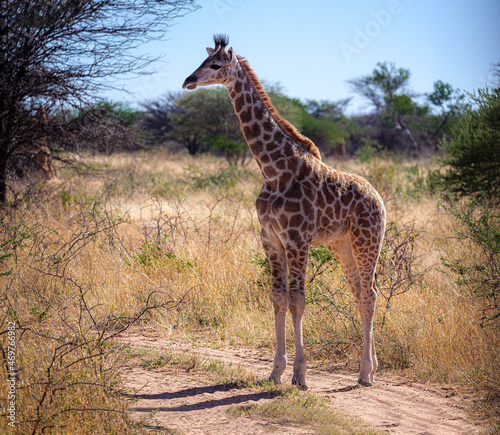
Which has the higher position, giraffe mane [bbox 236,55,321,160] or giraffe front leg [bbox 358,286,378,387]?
giraffe mane [bbox 236,55,321,160]

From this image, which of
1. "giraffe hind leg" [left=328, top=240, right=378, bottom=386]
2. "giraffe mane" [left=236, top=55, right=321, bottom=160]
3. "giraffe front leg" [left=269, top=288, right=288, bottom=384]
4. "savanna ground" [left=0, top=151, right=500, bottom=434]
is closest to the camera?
"savanna ground" [left=0, top=151, right=500, bottom=434]

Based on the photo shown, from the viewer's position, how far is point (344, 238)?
4.82 metres

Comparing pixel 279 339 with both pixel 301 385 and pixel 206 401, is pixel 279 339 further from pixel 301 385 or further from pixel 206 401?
pixel 206 401

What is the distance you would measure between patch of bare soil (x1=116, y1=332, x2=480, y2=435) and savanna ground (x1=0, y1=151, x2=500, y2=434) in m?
0.02

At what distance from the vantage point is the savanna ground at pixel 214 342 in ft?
11.6

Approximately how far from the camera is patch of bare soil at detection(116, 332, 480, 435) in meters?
3.58

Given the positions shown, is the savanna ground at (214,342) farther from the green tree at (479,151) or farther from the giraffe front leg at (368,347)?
the green tree at (479,151)

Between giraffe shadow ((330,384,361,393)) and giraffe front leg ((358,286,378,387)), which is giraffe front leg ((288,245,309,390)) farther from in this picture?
giraffe front leg ((358,286,378,387))

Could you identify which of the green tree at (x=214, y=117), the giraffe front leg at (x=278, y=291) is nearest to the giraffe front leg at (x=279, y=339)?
the giraffe front leg at (x=278, y=291)

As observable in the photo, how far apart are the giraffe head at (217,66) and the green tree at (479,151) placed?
281 inches

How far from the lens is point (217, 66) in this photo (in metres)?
4.21

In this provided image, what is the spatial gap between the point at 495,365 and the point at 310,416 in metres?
1.91

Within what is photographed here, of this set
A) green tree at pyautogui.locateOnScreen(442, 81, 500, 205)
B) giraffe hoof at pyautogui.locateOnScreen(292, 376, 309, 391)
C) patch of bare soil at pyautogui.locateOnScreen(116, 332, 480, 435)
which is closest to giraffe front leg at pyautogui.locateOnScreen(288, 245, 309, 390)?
giraffe hoof at pyautogui.locateOnScreen(292, 376, 309, 391)

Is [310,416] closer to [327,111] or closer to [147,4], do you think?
[147,4]
